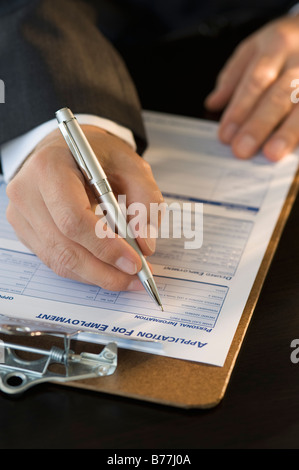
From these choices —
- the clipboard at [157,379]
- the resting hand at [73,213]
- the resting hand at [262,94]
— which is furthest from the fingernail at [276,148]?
the clipboard at [157,379]

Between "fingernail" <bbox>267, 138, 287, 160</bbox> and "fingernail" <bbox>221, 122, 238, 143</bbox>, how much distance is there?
6 centimetres

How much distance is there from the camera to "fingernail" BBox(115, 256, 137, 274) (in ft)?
2.05

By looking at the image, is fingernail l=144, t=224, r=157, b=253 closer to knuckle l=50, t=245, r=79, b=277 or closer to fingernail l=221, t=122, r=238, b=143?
knuckle l=50, t=245, r=79, b=277

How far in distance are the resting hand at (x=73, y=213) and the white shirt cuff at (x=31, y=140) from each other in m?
0.10

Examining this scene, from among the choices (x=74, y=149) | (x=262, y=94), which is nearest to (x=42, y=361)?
(x=74, y=149)

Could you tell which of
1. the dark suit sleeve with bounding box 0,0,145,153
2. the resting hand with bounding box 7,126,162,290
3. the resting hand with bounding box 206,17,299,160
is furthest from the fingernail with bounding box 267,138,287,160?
the resting hand with bounding box 7,126,162,290

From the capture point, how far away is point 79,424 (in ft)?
1.76

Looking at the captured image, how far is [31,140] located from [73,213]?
0.23 metres

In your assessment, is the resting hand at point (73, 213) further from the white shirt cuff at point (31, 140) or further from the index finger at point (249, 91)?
the index finger at point (249, 91)

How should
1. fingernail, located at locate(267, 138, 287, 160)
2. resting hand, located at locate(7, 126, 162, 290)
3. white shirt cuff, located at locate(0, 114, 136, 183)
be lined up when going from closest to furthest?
resting hand, located at locate(7, 126, 162, 290), white shirt cuff, located at locate(0, 114, 136, 183), fingernail, located at locate(267, 138, 287, 160)
